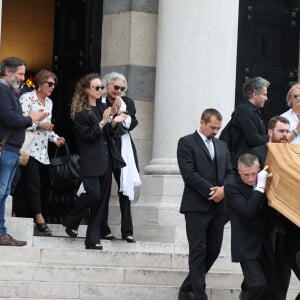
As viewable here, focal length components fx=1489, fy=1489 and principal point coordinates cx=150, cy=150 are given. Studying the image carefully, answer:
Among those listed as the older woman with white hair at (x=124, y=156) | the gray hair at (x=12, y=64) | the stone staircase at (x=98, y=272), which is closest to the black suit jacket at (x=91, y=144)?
the older woman with white hair at (x=124, y=156)

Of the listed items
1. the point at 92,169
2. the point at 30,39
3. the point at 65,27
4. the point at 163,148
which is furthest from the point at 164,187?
the point at 30,39

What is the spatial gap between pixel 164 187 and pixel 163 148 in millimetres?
556

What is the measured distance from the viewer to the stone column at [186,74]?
17.7m

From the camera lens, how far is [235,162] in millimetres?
16406

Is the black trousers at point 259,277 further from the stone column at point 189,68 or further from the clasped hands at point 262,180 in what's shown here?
the stone column at point 189,68

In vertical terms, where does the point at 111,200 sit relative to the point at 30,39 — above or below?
below

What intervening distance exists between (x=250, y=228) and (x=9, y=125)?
3010mm

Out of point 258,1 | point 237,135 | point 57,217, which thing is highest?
point 258,1

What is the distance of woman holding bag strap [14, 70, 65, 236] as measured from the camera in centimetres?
1661

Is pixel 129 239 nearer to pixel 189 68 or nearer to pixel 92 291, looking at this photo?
pixel 92 291

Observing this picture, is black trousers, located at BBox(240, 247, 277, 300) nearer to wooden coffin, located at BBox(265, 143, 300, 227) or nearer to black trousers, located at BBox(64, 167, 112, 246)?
wooden coffin, located at BBox(265, 143, 300, 227)

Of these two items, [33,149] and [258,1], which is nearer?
[33,149]

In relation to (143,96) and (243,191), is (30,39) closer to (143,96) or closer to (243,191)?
(143,96)

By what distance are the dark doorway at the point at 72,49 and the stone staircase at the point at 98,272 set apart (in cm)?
266
